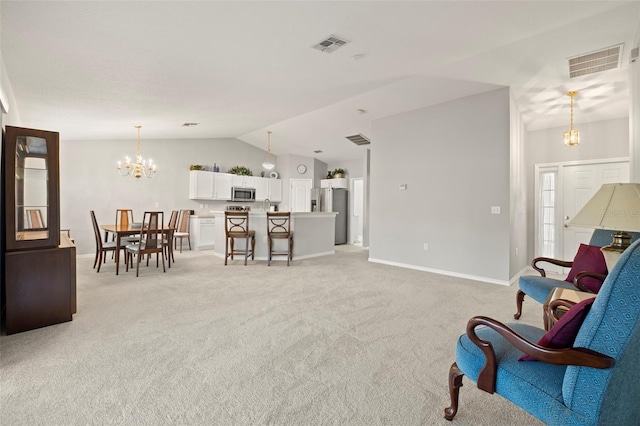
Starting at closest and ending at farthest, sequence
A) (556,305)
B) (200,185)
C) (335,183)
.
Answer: (556,305) → (200,185) → (335,183)

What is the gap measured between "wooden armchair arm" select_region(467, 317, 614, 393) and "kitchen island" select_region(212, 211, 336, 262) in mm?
4883

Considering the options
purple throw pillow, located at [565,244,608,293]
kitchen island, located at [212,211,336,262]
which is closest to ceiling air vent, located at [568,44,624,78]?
purple throw pillow, located at [565,244,608,293]

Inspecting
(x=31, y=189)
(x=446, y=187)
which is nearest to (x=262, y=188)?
(x=446, y=187)

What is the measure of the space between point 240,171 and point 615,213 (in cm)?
797

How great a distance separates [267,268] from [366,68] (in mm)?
3560

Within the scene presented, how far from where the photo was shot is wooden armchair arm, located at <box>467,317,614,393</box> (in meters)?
1.01

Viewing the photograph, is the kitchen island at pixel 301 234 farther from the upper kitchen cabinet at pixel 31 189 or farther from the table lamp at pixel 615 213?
the table lamp at pixel 615 213

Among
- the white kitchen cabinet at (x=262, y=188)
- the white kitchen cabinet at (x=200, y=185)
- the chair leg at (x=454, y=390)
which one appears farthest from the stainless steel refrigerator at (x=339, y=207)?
the chair leg at (x=454, y=390)

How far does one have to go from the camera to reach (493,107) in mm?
4496

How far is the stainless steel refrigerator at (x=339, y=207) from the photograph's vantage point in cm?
870

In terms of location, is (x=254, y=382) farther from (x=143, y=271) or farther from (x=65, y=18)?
(x=143, y=271)

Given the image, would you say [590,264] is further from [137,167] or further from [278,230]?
[137,167]

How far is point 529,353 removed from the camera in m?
1.17

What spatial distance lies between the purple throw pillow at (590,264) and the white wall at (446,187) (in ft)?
5.20
